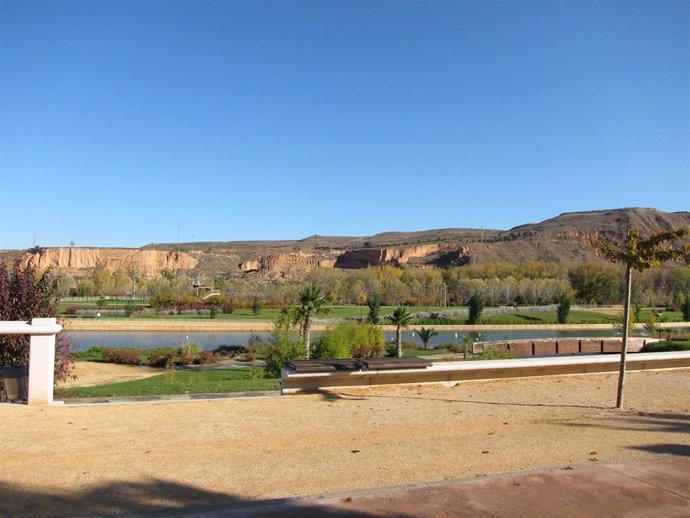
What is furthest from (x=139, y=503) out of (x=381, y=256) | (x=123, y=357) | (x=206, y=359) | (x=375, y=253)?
(x=375, y=253)

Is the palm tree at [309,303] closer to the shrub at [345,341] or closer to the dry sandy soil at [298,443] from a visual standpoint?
the shrub at [345,341]

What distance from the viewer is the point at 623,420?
9.43 m

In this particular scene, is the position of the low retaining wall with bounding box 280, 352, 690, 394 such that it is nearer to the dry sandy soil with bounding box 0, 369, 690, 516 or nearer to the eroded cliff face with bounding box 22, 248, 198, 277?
the dry sandy soil with bounding box 0, 369, 690, 516

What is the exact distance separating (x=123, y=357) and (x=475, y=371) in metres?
28.6

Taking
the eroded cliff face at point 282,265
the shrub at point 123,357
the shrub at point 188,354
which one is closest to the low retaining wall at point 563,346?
the shrub at point 188,354

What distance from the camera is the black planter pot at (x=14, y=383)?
401 inches

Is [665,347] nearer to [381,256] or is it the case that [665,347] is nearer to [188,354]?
[188,354]

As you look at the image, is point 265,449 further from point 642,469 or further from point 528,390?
point 528,390

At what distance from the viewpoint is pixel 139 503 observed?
5.51m

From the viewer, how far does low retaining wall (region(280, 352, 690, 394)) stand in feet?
38.3

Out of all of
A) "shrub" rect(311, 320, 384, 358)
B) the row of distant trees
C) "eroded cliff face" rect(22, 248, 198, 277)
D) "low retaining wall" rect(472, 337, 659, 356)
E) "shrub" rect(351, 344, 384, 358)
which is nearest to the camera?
"shrub" rect(311, 320, 384, 358)

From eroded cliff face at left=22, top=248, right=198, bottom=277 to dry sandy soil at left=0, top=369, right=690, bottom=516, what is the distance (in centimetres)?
17173

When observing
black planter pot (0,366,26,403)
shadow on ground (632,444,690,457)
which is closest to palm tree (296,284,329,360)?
black planter pot (0,366,26,403)

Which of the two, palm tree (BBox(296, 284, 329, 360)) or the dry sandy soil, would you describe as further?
palm tree (BBox(296, 284, 329, 360))
